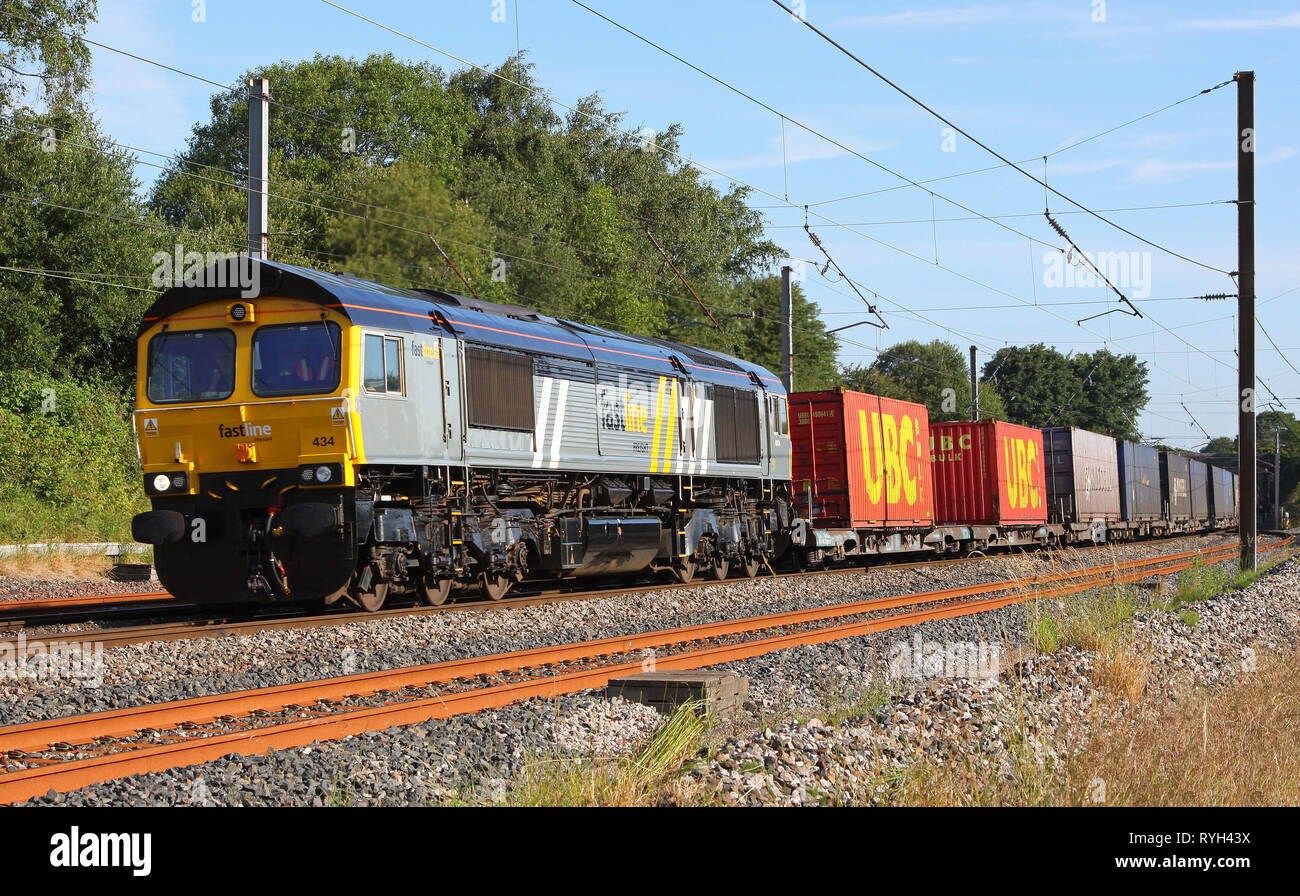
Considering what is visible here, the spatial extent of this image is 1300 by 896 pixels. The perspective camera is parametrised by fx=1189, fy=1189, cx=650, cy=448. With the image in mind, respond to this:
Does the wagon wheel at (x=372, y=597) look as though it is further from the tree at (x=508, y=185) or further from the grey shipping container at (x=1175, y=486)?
the grey shipping container at (x=1175, y=486)

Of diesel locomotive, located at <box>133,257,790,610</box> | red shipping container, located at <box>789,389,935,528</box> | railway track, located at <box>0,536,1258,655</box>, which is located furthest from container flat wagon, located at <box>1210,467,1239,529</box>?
diesel locomotive, located at <box>133,257,790,610</box>

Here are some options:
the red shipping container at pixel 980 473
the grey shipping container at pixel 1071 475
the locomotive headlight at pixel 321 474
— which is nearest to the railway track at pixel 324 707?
the locomotive headlight at pixel 321 474

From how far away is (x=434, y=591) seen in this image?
14.4m

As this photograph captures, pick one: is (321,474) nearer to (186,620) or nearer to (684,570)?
(186,620)

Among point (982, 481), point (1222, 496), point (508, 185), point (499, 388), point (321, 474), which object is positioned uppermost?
point (508, 185)

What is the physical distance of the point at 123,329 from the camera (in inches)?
1235

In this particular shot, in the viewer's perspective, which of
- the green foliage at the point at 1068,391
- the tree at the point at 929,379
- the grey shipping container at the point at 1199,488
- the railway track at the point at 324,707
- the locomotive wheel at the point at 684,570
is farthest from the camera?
the green foliage at the point at 1068,391

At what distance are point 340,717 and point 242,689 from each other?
6.07ft

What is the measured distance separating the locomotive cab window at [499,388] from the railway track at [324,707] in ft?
12.2

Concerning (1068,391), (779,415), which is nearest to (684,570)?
(779,415)

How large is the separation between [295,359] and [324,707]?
17.9 feet

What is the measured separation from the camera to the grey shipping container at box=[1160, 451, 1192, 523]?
44.8 m

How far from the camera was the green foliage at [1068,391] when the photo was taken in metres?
95.6
